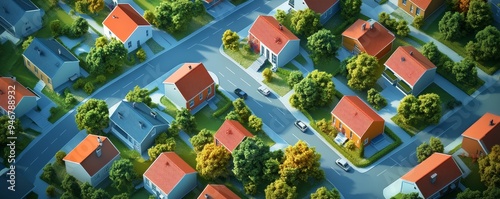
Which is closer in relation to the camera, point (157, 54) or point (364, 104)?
point (364, 104)

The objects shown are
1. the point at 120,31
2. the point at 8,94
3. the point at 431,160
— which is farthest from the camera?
the point at 120,31

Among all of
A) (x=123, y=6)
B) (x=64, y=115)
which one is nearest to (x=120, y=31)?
(x=123, y=6)

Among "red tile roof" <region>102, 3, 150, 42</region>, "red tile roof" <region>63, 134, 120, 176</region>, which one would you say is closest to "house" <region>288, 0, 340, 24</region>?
"red tile roof" <region>102, 3, 150, 42</region>

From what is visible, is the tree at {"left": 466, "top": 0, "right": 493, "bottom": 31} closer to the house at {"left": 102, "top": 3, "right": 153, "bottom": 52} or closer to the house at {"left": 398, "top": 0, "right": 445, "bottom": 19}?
the house at {"left": 398, "top": 0, "right": 445, "bottom": 19}

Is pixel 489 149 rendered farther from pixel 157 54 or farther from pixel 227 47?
pixel 157 54

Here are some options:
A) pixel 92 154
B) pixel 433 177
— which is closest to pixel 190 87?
pixel 92 154

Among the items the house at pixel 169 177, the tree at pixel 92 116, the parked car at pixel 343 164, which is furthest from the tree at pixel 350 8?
the tree at pixel 92 116

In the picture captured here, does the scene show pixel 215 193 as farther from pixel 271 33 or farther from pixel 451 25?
pixel 451 25
